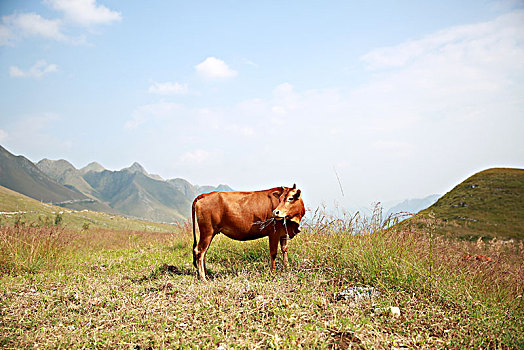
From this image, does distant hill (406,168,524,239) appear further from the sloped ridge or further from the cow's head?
the cow's head

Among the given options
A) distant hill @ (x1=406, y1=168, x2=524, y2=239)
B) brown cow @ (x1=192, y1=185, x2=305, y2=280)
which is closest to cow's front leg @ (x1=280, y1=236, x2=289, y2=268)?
brown cow @ (x1=192, y1=185, x2=305, y2=280)

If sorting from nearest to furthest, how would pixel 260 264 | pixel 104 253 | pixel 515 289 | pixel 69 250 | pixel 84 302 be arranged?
pixel 84 302 < pixel 515 289 < pixel 260 264 < pixel 69 250 < pixel 104 253

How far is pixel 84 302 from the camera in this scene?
5.36 metres

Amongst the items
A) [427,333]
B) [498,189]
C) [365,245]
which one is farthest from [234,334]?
[498,189]

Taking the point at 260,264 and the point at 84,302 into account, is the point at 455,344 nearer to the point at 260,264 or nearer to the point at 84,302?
the point at 260,264

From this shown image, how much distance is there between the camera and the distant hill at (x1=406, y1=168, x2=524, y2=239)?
72.4ft

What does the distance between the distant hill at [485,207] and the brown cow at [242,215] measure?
15102 millimetres

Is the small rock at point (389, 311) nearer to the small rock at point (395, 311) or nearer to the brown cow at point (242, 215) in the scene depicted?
the small rock at point (395, 311)

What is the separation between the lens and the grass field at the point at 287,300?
4.05 metres

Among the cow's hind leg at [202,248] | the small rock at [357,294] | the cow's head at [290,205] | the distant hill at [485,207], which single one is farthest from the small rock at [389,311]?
the distant hill at [485,207]

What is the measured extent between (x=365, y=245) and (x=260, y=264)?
247 centimetres

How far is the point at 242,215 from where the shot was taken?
6.64 metres

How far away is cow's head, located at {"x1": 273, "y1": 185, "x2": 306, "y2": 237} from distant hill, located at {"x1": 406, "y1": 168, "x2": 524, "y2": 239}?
14840mm

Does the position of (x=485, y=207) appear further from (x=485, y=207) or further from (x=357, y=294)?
(x=357, y=294)
